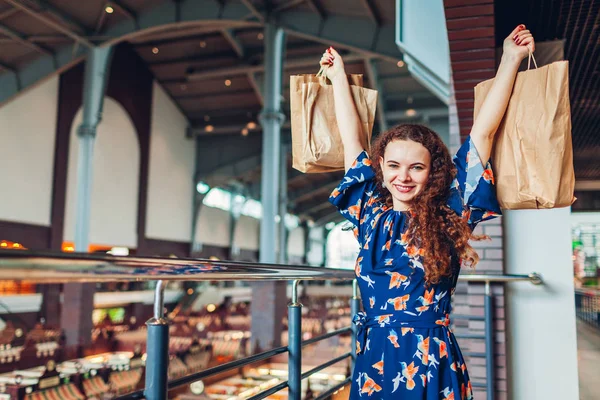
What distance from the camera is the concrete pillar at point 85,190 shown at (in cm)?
1245

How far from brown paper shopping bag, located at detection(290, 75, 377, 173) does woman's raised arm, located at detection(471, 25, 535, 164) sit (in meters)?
0.34

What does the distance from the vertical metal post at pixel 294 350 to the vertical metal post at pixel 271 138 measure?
915 centimetres

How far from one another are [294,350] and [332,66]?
895mm

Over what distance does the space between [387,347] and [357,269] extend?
0.22 m

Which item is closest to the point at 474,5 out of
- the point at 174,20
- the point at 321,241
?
the point at 174,20

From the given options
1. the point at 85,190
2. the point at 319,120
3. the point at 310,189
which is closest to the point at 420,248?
the point at 319,120

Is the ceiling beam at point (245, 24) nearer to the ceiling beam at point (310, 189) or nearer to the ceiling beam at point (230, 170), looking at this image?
the ceiling beam at point (230, 170)

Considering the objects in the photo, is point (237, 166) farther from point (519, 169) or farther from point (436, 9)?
point (519, 169)

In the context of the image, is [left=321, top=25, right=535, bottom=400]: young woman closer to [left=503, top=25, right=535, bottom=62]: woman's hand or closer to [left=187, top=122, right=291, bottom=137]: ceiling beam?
[left=503, top=25, right=535, bottom=62]: woman's hand

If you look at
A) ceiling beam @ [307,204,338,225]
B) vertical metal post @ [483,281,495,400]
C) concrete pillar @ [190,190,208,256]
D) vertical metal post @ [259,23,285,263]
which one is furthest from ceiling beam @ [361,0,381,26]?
ceiling beam @ [307,204,338,225]

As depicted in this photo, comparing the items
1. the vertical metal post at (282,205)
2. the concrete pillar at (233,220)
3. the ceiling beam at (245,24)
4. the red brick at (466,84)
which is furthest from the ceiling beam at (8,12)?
the concrete pillar at (233,220)

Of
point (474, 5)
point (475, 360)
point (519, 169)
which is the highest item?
point (474, 5)

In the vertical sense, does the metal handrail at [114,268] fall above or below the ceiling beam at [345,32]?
below

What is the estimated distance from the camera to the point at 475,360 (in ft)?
11.6
